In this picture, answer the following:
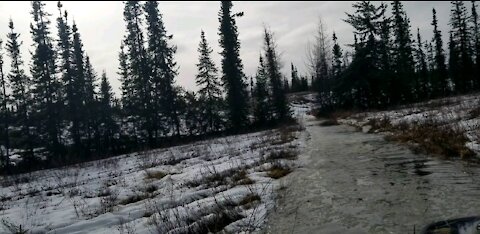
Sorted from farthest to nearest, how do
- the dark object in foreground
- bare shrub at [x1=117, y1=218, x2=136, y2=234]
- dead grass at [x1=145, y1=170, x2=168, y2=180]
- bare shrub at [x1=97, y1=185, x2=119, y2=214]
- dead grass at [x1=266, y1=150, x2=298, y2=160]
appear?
1. dead grass at [x1=145, y1=170, x2=168, y2=180]
2. dead grass at [x1=266, y1=150, x2=298, y2=160]
3. bare shrub at [x1=97, y1=185, x2=119, y2=214]
4. bare shrub at [x1=117, y1=218, x2=136, y2=234]
5. the dark object in foreground

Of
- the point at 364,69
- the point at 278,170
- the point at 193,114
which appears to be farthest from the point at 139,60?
the point at 278,170

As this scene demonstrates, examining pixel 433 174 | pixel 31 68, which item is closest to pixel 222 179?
pixel 433 174

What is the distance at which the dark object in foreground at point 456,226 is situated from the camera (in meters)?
4.19

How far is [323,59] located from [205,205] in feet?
143

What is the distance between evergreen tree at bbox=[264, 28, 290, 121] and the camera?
4188 cm

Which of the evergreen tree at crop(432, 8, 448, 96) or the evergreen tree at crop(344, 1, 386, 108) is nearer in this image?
the evergreen tree at crop(344, 1, 386, 108)

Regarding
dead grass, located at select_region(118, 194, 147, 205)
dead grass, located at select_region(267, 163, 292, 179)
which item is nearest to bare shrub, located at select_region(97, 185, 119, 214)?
dead grass, located at select_region(118, 194, 147, 205)

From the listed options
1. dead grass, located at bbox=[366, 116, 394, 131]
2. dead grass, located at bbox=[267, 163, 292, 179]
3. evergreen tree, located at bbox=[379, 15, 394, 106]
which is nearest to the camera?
dead grass, located at bbox=[267, 163, 292, 179]

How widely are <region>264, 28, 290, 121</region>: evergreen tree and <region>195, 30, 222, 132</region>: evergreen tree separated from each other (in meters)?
6.06

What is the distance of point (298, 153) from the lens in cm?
1288

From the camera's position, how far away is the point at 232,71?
39625mm

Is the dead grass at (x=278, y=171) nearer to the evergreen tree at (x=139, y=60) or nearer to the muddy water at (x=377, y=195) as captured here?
the muddy water at (x=377, y=195)

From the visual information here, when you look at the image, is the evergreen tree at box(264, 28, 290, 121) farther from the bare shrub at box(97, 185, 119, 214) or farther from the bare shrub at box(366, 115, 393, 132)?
the bare shrub at box(97, 185, 119, 214)

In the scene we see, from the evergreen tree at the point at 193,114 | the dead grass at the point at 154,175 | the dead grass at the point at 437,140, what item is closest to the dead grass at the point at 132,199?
the dead grass at the point at 154,175
